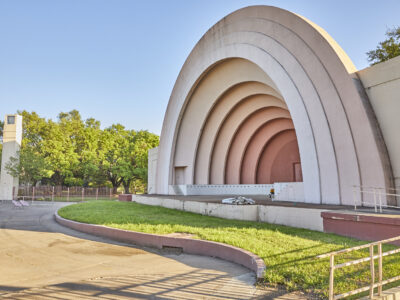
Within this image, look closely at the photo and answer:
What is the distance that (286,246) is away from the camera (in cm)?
696

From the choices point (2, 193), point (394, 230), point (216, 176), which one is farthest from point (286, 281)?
point (2, 193)

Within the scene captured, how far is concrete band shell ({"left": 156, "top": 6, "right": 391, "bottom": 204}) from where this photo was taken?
36.6 ft

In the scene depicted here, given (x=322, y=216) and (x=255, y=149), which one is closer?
(x=322, y=216)

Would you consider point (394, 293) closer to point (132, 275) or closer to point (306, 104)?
point (132, 275)

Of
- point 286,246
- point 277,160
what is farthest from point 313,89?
point 277,160

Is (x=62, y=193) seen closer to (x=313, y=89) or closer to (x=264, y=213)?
(x=264, y=213)

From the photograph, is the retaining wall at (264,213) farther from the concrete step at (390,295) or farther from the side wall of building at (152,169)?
the side wall of building at (152,169)

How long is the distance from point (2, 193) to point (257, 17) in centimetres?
3232

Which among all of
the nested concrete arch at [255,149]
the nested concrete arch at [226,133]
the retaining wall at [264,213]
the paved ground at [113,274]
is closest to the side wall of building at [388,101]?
the retaining wall at [264,213]

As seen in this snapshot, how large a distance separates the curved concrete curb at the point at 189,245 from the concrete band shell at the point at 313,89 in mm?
6731

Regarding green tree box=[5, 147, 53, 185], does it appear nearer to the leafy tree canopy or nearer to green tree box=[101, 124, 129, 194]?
the leafy tree canopy

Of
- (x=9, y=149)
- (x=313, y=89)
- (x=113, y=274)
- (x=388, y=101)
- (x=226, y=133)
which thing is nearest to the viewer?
(x=113, y=274)

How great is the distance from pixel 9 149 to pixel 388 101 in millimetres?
36618

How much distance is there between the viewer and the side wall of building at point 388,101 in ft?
33.9
